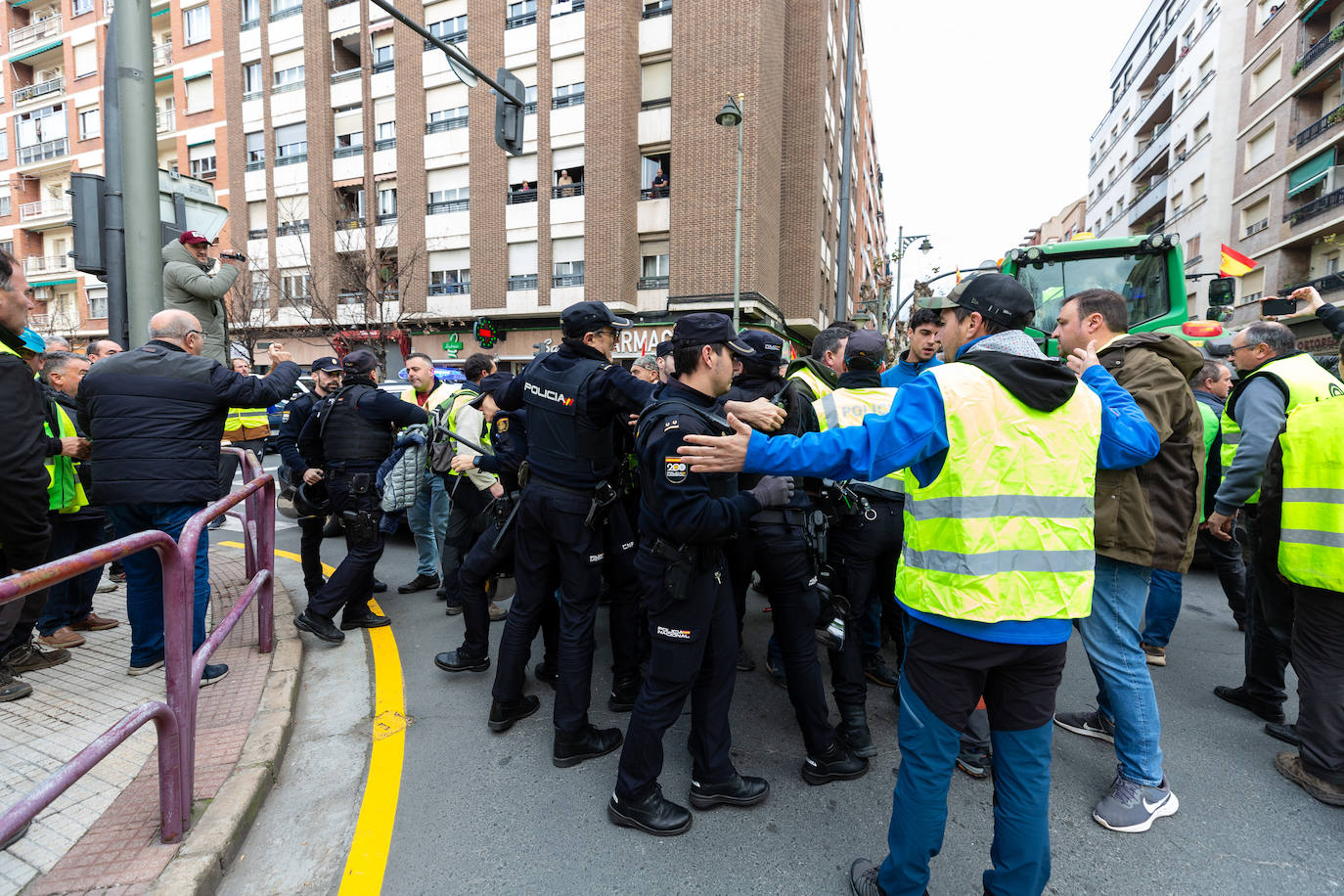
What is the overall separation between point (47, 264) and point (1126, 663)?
163 feet

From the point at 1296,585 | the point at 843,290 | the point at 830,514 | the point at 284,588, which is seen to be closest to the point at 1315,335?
the point at 843,290

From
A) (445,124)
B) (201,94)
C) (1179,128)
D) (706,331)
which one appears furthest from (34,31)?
(1179,128)

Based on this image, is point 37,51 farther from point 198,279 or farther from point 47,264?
point 198,279

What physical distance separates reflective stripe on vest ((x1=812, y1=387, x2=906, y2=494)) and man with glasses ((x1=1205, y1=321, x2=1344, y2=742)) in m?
1.97

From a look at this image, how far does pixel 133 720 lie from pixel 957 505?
2692mm

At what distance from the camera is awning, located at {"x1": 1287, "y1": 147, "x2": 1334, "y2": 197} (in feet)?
71.6

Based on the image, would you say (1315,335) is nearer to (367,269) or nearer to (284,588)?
(284,588)

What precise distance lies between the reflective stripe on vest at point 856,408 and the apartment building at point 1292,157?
90.1ft

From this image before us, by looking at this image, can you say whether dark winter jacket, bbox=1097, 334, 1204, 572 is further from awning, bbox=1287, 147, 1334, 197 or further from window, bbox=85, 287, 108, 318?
window, bbox=85, 287, 108, 318

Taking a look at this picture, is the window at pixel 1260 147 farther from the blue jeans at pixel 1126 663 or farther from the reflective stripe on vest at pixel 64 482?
the reflective stripe on vest at pixel 64 482

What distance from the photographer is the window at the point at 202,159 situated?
96.3ft

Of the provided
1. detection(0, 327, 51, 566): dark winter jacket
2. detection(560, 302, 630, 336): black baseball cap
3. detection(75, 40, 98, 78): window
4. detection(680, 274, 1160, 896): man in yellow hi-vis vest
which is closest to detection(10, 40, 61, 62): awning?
detection(75, 40, 98, 78): window

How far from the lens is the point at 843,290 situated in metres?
14.5

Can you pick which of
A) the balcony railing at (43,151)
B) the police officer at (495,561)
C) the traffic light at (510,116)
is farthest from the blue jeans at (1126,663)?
the balcony railing at (43,151)
